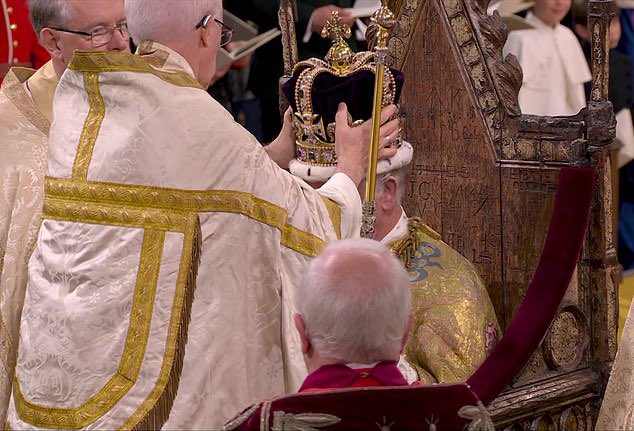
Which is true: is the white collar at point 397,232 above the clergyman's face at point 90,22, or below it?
below

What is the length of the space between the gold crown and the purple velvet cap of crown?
11 mm

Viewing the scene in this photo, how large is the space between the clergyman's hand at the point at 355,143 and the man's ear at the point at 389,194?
0.94 feet

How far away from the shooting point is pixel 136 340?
262 cm

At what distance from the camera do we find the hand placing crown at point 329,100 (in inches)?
128

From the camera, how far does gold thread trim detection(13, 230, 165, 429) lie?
261 centimetres

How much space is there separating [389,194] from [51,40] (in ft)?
3.39

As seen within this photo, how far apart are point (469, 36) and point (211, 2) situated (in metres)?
1.31

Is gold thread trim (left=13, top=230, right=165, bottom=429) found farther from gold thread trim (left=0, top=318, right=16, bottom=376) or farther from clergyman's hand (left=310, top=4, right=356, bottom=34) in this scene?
clergyman's hand (left=310, top=4, right=356, bottom=34)

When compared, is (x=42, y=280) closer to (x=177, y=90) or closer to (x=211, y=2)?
(x=177, y=90)

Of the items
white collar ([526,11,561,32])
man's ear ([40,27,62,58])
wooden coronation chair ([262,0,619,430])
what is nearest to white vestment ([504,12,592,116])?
white collar ([526,11,561,32])

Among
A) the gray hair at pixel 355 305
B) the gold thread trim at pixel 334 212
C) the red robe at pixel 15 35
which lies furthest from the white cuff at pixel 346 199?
the red robe at pixel 15 35

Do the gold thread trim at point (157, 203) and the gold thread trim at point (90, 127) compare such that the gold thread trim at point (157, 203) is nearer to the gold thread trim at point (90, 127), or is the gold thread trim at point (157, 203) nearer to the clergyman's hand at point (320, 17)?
the gold thread trim at point (90, 127)

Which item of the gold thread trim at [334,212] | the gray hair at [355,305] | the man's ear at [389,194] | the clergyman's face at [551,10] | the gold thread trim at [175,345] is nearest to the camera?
the gray hair at [355,305]

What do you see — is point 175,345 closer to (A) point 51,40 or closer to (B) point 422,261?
(A) point 51,40
